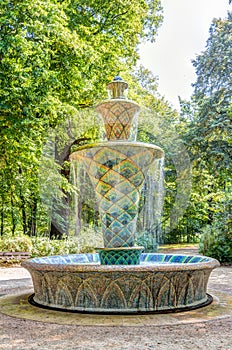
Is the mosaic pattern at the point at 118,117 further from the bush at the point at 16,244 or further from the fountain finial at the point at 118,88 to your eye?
the bush at the point at 16,244

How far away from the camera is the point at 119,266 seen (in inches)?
184

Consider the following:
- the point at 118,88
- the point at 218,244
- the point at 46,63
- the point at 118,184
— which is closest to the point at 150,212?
the point at 218,244

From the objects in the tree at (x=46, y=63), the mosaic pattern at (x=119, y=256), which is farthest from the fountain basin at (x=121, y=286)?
the tree at (x=46, y=63)

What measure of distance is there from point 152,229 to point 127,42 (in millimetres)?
9044

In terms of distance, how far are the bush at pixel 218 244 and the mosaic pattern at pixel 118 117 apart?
8074 mm

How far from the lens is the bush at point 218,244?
13.1m

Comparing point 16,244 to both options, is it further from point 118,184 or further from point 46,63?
point 118,184

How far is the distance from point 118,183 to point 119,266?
5.74 ft

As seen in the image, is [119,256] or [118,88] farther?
[118,88]

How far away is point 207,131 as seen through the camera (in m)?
16.7

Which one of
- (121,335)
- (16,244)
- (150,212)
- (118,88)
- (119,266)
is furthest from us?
(150,212)

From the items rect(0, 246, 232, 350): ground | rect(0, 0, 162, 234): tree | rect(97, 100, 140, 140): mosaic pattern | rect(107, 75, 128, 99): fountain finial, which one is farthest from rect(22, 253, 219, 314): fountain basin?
rect(0, 0, 162, 234): tree


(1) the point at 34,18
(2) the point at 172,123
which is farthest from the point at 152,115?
(1) the point at 34,18

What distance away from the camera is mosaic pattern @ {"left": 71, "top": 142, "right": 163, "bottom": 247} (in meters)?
6.00
